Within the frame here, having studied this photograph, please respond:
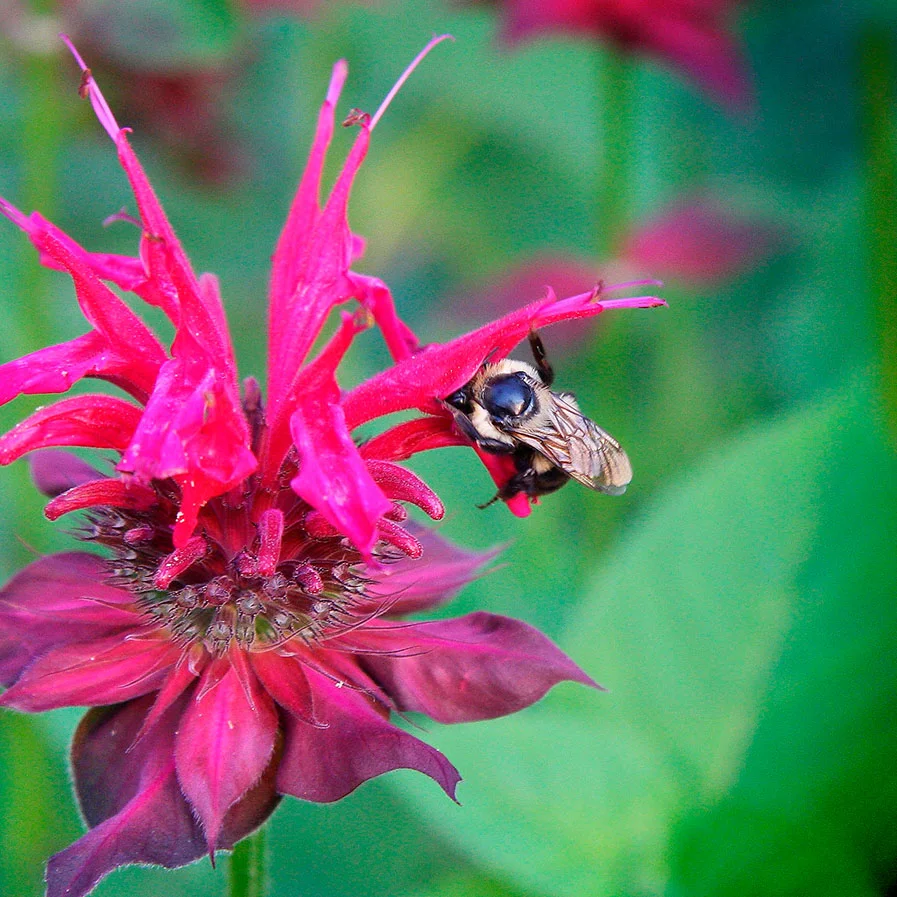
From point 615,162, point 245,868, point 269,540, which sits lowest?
point 245,868

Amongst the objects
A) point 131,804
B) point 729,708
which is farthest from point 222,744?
point 729,708

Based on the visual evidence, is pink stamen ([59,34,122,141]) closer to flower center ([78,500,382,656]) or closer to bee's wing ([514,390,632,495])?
flower center ([78,500,382,656])

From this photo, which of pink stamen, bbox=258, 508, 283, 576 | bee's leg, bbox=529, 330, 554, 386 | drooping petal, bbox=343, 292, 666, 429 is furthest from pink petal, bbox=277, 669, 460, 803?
bee's leg, bbox=529, 330, 554, 386

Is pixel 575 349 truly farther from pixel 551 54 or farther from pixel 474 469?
pixel 551 54

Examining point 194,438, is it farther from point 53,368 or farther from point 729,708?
point 729,708

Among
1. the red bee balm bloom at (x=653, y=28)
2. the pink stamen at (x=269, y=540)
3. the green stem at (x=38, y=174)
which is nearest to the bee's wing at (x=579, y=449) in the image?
the pink stamen at (x=269, y=540)
